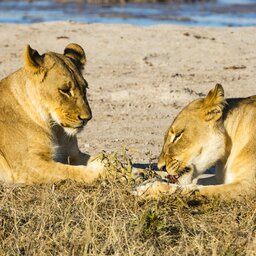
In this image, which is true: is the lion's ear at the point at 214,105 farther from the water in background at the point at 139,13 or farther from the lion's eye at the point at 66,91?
the water in background at the point at 139,13

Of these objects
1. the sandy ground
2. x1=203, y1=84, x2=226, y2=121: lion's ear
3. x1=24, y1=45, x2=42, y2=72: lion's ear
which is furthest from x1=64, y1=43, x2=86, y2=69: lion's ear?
the sandy ground

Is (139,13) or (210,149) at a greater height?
(210,149)

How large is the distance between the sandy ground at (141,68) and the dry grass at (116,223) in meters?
2.05

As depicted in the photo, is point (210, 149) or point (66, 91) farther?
point (66, 91)

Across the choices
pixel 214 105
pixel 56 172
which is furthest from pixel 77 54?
pixel 214 105

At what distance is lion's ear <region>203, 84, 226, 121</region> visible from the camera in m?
5.63

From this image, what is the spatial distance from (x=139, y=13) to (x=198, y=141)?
1594 centimetres

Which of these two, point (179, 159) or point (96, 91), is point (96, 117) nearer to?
point (96, 91)

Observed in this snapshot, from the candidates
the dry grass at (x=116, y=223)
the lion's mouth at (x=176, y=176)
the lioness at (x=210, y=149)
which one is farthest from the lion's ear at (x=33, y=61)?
the lion's mouth at (x=176, y=176)

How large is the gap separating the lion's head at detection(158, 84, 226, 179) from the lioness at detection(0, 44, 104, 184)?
0.52 metres

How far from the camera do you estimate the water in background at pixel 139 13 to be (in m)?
18.9

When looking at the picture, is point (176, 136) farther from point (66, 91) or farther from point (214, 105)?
point (66, 91)

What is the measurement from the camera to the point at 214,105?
18.5ft

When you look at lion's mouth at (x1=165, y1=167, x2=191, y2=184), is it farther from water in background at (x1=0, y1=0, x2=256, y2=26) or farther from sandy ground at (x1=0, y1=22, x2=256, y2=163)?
water in background at (x1=0, y1=0, x2=256, y2=26)
